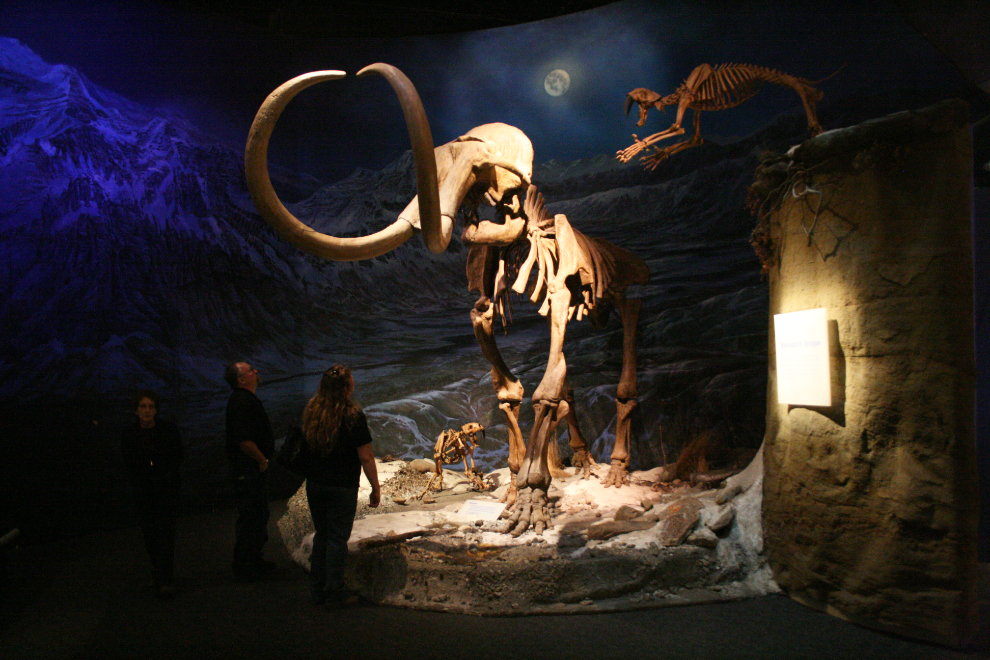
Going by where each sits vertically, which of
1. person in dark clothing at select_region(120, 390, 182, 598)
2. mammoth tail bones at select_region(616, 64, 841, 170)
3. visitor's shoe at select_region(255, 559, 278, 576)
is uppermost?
mammoth tail bones at select_region(616, 64, 841, 170)

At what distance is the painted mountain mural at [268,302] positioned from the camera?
6.11 metres

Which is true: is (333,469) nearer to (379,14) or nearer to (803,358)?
(803,358)

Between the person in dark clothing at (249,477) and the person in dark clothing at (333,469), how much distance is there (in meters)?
0.92

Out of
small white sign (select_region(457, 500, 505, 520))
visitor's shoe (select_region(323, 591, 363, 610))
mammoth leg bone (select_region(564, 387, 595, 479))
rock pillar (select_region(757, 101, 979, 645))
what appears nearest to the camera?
rock pillar (select_region(757, 101, 979, 645))

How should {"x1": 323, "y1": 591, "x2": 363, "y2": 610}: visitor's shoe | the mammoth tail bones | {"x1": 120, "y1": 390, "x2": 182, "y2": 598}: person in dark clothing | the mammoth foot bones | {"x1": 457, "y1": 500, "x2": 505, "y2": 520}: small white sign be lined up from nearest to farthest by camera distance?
{"x1": 323, "y1": 591, "x2": 363, "y2": 610}: visitor's shoe, {"x1": 120, "y1": 390, "x2": 182, "y2": 598}: person in dark clothing, the mammoth foot bones, {"x1": 457, "y1": 500, "x2": 505, "y2": 520}: small white sign, the mammoth tail bones

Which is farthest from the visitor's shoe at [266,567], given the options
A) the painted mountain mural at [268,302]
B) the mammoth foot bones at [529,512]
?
the painted mountain mural at [268,302]

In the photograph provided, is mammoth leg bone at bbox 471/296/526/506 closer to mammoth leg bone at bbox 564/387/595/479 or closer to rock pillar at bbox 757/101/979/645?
mammoth leg bone at bbox 564/387/595/479

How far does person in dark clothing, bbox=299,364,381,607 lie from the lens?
12.0 feet

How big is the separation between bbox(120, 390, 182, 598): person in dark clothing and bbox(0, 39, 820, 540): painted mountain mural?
2.75 metres

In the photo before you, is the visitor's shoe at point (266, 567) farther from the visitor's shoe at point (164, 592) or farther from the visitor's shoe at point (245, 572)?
the visitor's shoe at point (164, 592)

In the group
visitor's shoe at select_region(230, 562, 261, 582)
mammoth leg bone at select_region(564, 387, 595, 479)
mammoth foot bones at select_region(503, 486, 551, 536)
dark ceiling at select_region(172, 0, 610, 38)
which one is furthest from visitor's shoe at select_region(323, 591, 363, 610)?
dark ceiling at select_region(172, 0, 610, 38)

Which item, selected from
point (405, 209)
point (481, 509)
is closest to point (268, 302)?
point (481, 509)

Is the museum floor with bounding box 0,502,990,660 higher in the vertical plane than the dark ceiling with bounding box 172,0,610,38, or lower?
lower

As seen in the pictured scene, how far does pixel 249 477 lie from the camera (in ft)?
14.6
